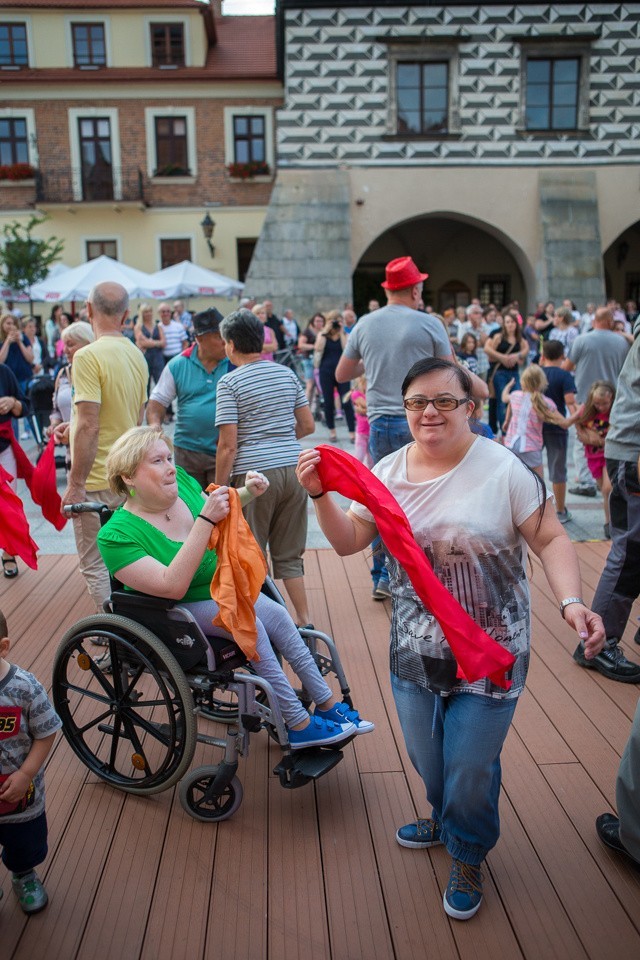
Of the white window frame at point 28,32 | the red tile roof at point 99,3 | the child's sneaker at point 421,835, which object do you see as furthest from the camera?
the white window frame at point 28,32

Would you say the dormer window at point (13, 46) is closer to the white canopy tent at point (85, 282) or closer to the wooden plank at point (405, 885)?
the white canopy tent at point (85, 282)

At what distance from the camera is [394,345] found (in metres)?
4.75

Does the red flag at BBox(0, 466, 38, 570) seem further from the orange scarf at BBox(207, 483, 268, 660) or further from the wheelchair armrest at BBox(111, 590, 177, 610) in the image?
the orange scarf at BBox(207, 483, 268, 660)

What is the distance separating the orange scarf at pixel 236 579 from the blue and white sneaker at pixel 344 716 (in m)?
0.39

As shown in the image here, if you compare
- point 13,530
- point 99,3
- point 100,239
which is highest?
point 99,3

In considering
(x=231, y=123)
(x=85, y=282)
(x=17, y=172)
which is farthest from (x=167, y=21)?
(x=85, y=282)

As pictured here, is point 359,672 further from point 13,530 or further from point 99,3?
point 99,3

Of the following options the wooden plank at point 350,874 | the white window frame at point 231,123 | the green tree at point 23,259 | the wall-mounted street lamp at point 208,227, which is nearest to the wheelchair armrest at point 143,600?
the wooden plank at point 350,874

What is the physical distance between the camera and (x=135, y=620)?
300cm

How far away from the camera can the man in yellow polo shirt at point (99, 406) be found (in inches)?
163

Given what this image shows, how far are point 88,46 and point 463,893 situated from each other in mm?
27462

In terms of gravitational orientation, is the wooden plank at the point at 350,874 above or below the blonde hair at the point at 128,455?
below

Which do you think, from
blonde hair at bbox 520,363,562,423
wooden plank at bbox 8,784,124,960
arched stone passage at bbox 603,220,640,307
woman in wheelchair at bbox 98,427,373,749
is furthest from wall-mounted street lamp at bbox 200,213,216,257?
wooden plank at bbox 8,784,124,960

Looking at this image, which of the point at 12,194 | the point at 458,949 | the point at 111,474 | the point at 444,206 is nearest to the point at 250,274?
the point at 444,206
